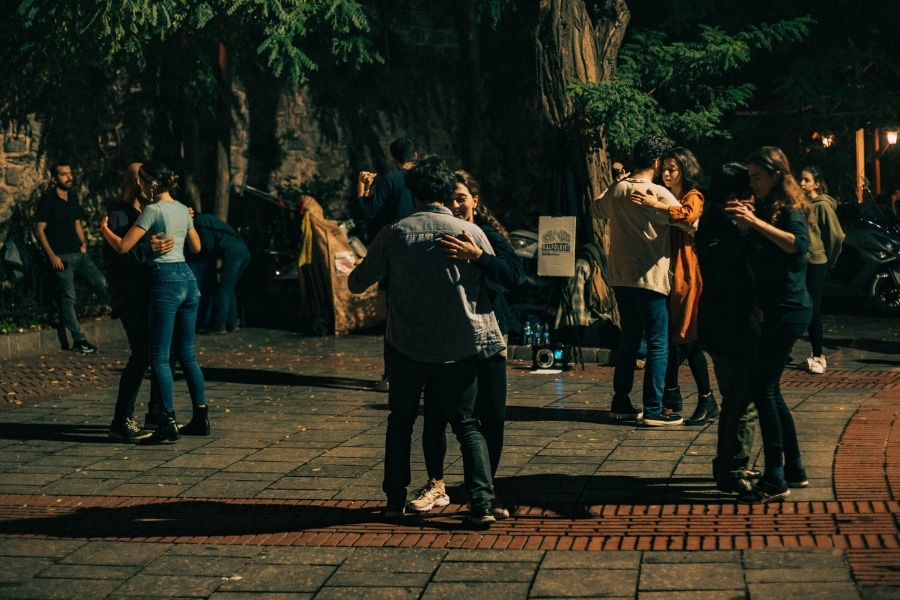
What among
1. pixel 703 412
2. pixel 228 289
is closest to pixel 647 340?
pixel 703 412

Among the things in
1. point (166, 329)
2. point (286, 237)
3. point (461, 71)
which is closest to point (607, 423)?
point (166, 329)

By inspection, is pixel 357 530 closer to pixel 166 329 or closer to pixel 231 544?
pixel 231 544

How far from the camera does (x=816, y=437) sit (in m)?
8.17

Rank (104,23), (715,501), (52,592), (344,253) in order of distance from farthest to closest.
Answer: (344,253) < (104,23) < (715,501) < (52,592)

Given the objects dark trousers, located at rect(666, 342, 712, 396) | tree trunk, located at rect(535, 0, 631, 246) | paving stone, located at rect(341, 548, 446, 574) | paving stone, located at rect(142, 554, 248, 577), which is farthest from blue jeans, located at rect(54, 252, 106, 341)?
paving stone, located at rect(341, 548, 446, 574)

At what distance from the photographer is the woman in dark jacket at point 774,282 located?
6.53 meters

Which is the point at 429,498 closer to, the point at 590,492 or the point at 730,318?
the point at 590,492

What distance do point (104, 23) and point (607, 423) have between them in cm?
764

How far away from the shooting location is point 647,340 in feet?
29.3

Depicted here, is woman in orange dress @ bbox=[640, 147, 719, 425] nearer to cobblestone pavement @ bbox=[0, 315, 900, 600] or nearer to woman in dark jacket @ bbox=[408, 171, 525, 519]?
cobblestone pavement @ bbox=[0, 315, 900, 600]

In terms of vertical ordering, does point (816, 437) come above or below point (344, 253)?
below

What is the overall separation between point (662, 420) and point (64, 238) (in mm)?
7711

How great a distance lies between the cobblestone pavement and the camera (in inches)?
211

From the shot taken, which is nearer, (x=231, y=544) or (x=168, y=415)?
(x=231, y=544)
